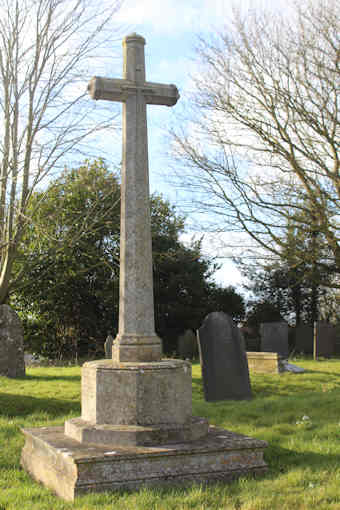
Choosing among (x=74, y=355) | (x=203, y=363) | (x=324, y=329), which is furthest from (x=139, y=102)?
(x=74, y=355)

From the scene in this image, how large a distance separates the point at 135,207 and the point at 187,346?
44.5 ft

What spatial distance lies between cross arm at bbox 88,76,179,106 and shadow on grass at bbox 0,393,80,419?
193 inches

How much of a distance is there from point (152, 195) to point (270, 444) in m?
17.2

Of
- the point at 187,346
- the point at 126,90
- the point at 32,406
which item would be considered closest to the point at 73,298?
the point at 187,346

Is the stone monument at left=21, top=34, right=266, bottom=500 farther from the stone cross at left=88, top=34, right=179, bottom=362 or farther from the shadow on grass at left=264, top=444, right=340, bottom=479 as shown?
the shadow on grass at left=264, top=444, right=340, bottom=479

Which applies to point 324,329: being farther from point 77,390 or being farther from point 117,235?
point 77,390

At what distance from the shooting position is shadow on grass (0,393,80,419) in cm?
844

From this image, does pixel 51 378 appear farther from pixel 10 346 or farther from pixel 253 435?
pixel 253 435

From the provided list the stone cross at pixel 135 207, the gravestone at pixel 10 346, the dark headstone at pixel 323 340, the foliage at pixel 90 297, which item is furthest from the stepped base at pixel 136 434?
the foliage at pixel 90 297

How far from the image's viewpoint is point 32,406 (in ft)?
29.0

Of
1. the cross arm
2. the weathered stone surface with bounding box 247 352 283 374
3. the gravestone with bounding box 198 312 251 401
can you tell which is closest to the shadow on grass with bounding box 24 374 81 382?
the gravestone with bounding box 198 312 251 401

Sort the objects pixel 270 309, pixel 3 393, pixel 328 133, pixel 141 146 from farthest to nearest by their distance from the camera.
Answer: pixel 270 309 < pixel 328 133 < pixel 3 393 < pixel 141 146

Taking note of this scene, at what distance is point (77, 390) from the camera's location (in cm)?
1006

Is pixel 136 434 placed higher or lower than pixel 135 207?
lower
